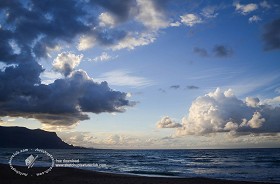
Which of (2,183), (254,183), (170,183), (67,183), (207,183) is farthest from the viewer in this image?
(254,183)

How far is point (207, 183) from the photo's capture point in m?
23.8

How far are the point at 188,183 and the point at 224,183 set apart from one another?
3.51 metres

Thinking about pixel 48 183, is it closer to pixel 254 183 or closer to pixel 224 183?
pixel 224 183

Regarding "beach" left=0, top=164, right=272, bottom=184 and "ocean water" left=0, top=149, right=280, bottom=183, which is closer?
"beach" left=0, top=164, right=272, bottom=184

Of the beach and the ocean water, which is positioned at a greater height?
the beach

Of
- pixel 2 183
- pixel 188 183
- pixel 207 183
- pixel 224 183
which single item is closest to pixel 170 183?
pixel 188 183

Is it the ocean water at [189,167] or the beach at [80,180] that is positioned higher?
the beach at [80,180]

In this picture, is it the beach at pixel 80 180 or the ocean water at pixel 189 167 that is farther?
the ocean water at pixel 189 167

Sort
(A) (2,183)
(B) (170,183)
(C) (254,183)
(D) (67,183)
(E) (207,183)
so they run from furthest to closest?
(C) (254,183) < (E) (207,183) < (B) (170,183) < (D) (67,183) < (A) (2,183)

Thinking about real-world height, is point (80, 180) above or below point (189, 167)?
above

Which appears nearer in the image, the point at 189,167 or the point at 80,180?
the point at 80,180

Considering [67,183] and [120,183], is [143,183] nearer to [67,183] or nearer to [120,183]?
[120,183]

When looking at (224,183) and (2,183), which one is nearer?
(2,183)

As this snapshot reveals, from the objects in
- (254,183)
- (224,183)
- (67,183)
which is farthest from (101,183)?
(254,183)
